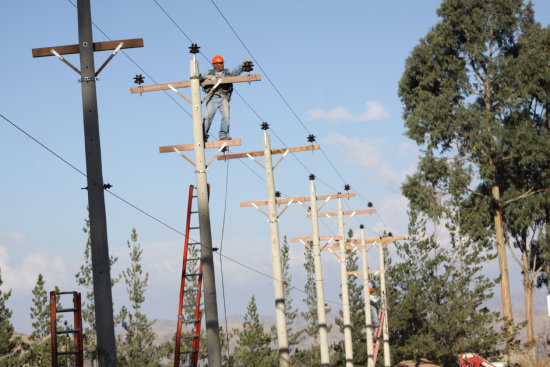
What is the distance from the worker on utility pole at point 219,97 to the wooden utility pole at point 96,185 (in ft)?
16.8

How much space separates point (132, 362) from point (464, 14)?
99.5ft

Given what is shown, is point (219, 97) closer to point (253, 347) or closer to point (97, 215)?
point (97, 215)

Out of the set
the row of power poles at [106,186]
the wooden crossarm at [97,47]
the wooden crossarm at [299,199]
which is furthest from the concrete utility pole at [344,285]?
the wooden crossarm at [97,47]

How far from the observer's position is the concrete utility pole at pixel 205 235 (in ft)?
46.9

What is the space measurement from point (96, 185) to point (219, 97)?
665 centimetres

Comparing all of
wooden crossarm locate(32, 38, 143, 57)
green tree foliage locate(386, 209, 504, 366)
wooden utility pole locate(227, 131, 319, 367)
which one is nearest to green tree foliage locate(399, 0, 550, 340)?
green tree foliage locate(386, 209, 504, 366)

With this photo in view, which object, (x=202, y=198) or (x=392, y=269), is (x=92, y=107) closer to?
(x=202, y=198)

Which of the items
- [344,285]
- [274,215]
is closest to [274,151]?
[274,215]

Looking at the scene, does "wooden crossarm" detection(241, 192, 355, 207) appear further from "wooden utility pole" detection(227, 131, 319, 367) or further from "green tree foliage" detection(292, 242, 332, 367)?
"green tree foliage" detection(292, 242, 332, 367)

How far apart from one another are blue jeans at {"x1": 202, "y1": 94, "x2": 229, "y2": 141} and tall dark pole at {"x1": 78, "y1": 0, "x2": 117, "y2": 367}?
565 centimetres

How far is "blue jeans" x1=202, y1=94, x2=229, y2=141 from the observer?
53.6 ft

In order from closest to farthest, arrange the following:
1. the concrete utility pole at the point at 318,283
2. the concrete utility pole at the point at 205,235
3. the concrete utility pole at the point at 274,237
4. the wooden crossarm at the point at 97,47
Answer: the wooden crossarm at the point at 97,47 < the concrete utility pole at the point at 205,235 < the concrete utility pole at the point at 274,237 < the concrete utility pole at the point at 318,283

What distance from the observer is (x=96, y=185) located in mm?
10227

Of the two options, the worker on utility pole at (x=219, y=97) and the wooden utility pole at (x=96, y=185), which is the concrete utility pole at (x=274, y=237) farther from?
the wooden utility pole at (x=96, y=185)
